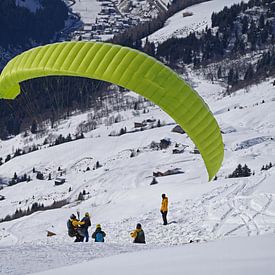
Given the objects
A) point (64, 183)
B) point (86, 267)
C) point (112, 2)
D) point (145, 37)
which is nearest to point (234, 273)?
point (86, 267)

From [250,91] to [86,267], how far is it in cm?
6473

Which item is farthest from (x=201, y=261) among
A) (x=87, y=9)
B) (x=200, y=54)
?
(x=87, y=9)

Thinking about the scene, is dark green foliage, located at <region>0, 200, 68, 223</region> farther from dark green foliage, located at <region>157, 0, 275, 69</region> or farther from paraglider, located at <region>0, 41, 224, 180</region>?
dark green foliage, located at <region>157, 0, 275, 69</region>

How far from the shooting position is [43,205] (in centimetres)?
3538

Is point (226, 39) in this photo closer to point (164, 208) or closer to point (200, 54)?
point (200, 54)

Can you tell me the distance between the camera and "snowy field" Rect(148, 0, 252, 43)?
399 ft

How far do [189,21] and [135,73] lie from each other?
122364mm

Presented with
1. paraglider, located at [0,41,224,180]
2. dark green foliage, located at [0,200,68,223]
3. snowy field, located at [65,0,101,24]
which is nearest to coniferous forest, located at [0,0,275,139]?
dark green foliage, located at [0,200,68,223]

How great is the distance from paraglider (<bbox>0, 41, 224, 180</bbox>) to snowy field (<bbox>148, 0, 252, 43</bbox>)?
111 meters

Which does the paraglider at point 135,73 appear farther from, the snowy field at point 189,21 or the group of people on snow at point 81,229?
the snowy field at point 189,21

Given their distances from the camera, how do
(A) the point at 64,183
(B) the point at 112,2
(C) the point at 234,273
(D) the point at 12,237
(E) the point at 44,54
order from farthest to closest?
(B) the point at 112,2
(A) the point at 64,183
(D) the point at 12,237
(E) the point at 44,54
(C) the point at 234,273

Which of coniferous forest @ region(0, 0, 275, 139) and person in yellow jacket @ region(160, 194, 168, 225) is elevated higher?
coniferous forest @ region(0, 0, 275, 139)

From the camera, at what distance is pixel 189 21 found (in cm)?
12875

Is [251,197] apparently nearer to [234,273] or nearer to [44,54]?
[44,54]
